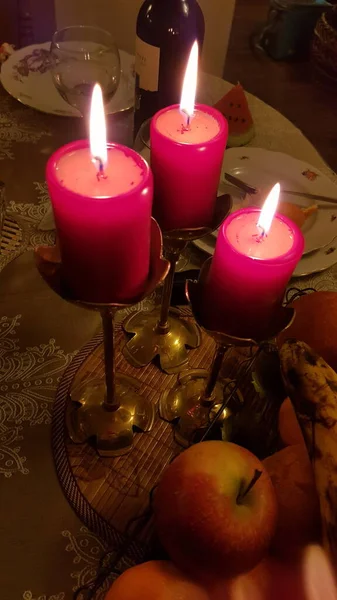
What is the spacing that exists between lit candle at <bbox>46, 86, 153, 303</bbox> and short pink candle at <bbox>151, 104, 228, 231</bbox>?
68 mm

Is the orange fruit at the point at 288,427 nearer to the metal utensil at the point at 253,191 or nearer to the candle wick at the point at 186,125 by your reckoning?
the candle wick at the point at 186,125

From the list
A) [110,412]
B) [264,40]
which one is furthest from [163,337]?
[264,40]

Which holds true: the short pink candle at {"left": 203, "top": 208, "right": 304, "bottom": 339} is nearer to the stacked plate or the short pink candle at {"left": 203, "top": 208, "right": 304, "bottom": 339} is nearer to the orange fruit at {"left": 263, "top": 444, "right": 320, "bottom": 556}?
the orange fruit at {"left": 263, "top": 444, "right": 320, "bottom": 556}

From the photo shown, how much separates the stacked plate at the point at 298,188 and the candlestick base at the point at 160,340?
109mm

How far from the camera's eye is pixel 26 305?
66cm

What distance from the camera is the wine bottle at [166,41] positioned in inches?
29.7

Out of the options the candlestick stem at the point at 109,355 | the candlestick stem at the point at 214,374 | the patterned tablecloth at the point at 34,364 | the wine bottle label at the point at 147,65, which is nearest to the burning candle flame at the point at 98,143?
the candlestick stem at the point at 109,355

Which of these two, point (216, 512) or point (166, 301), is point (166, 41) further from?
point (216, 512)

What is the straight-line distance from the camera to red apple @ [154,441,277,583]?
14.5 inches

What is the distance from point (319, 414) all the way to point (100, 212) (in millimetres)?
227

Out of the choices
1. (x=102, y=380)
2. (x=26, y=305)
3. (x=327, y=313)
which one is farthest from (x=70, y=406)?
(x=327, y=313)

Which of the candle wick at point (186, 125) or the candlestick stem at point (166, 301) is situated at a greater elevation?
the candle wick at point (186, 125)

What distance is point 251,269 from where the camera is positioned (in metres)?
0.39

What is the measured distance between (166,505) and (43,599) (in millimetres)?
155
